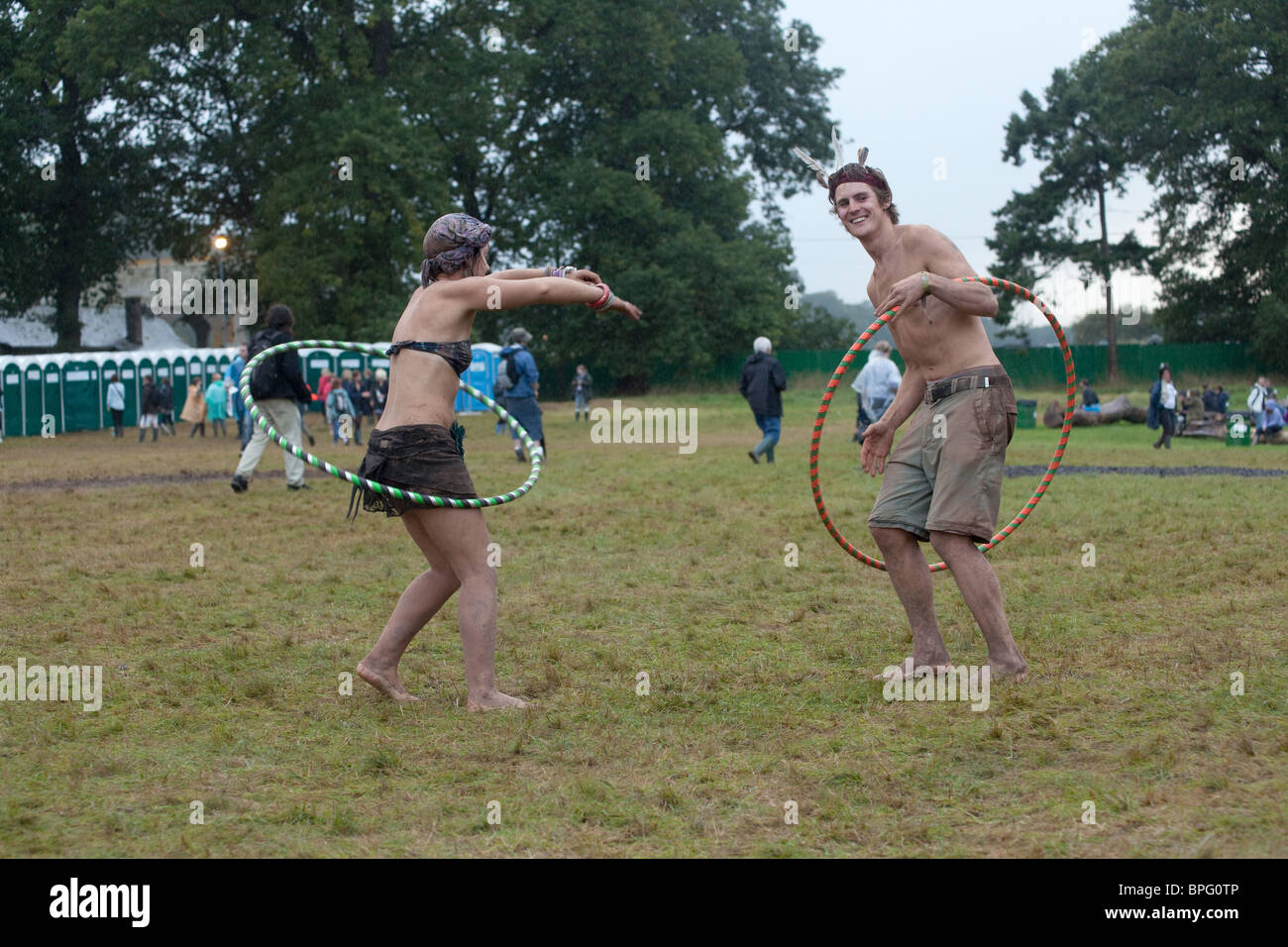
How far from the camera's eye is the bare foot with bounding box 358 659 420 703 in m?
6.15

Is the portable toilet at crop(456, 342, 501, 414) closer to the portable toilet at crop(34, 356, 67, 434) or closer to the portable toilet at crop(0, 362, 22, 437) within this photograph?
the portable toilet at crop(34, 356, 67, 434)

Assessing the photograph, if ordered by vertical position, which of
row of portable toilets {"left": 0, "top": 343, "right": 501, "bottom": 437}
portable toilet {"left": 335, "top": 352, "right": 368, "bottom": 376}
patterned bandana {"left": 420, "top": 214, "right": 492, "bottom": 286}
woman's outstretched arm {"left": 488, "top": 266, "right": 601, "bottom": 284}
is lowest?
woman's outstretched arm {"left": 488, "top": 266, "right": 601, "bottom": 284}

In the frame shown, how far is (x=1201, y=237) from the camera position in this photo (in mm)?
56531

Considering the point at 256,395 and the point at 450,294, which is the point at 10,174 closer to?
the point at 256,395

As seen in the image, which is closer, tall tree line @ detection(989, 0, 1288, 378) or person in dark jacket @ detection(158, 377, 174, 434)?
person in dark jacket @ detection(158, 377, 174, 434)

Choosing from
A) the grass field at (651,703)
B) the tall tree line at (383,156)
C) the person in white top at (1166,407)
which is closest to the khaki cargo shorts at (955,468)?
the grass field at (651,703)

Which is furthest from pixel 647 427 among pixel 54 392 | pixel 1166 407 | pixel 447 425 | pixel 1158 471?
pixel 447 425

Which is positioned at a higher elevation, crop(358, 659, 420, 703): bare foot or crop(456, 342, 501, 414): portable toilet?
crop(456, 342, 501, 414): portable toilet

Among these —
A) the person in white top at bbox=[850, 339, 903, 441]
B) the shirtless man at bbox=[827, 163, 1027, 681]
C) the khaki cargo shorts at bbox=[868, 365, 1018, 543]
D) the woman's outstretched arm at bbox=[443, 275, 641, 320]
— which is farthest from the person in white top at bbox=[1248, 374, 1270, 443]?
the woman's outstretched arm at bbox=[443, 275, 641, 320]

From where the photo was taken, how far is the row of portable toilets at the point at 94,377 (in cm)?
3438

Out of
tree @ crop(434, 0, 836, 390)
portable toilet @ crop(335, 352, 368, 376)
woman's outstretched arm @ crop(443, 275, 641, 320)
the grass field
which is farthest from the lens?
tree @ crop(434, 0, 836, 390)
